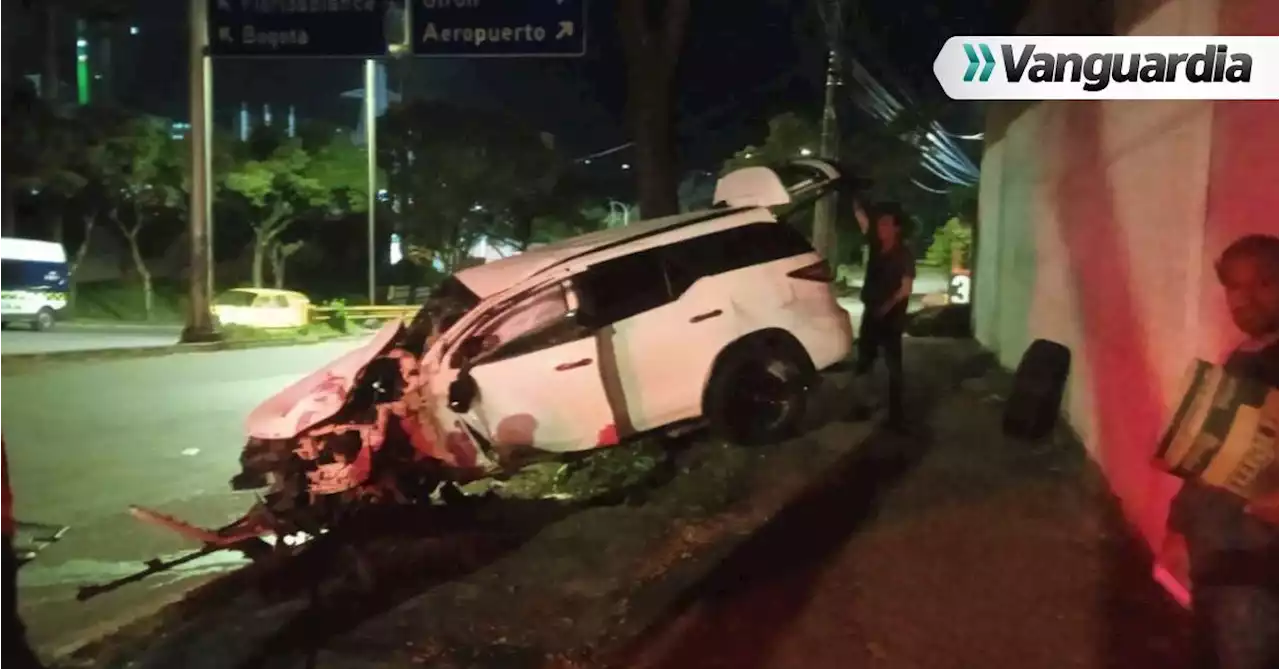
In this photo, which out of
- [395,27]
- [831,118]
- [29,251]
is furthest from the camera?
[29,251]

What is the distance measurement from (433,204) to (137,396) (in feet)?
67.0

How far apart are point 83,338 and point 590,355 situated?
71.1 ft

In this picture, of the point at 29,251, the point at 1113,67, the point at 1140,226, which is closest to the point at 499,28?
the point at 1113,67

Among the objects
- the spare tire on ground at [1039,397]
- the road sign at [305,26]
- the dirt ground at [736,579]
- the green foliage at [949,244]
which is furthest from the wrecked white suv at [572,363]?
the green foliage at [949,244]

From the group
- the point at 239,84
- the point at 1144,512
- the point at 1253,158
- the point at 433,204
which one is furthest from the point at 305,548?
the point at 239,84

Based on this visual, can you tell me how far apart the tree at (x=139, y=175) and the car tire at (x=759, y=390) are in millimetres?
27604

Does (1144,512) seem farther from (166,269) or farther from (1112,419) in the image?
(166,269)

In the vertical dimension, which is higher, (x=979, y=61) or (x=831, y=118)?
(x=831, y=118)

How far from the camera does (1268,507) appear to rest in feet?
11.6

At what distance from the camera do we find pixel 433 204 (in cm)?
3388

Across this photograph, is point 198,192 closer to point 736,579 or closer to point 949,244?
point 736,579

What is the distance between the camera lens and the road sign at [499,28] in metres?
11.6

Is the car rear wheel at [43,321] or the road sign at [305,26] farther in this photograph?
the car rear wheel at [43,321]

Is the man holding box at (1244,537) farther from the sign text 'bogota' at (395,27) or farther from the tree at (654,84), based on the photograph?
the sign text 'bogota' at (395,27)
